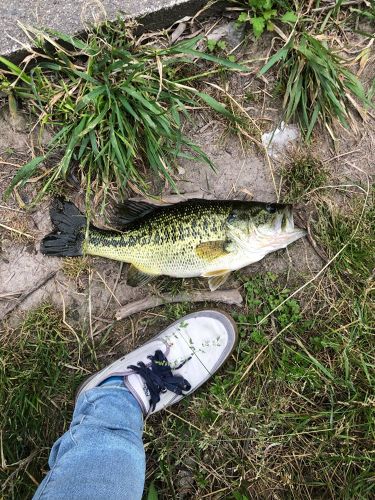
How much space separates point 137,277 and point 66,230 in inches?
25.6

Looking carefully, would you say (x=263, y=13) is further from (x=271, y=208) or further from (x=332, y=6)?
(x=271, y=208)

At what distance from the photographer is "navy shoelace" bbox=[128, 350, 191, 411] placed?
134 inches

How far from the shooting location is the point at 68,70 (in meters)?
3.20

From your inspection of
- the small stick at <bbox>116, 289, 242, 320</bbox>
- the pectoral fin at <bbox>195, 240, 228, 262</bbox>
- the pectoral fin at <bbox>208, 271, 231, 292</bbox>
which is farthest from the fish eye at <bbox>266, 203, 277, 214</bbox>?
the small stick at <bbox>116, 289, 242, 320</bbox>

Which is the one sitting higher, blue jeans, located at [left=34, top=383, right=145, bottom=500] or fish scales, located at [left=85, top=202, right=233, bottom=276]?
fish scales, located at [left=85, top=202, right=233, bottom=276]

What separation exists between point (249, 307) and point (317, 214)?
35.4 inches

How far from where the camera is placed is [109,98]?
3035mm

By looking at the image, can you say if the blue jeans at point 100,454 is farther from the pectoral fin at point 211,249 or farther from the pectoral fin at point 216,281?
the pectoral fin at point 211,249

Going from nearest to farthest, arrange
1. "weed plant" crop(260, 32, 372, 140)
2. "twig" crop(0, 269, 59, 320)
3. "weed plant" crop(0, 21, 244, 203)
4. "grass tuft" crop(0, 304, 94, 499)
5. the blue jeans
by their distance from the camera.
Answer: the blue jeans
"weed plant" crop(0, 21, 244, 203)
"weed plant" crop(260, 32, 372, 140)
"grass tuft" crop(0, 304, 94, 499)
"twig" crop(0, 269, 59, 320)

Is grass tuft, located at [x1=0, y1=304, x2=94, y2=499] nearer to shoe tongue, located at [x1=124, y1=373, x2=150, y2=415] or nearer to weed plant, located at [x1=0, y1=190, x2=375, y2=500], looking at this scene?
weed plant, located at [x1=0, y1=190, x2=375, y2=500]

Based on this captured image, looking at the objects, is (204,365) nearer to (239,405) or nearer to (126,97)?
(239,405)

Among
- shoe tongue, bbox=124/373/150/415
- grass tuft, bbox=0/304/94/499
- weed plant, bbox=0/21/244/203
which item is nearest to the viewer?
weed plant, bbox=0/21/244/203

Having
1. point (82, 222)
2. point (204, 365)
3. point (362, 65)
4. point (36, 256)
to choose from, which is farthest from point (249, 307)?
point (362, 65)

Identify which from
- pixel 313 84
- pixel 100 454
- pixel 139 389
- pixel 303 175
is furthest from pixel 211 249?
pixel 100 454
